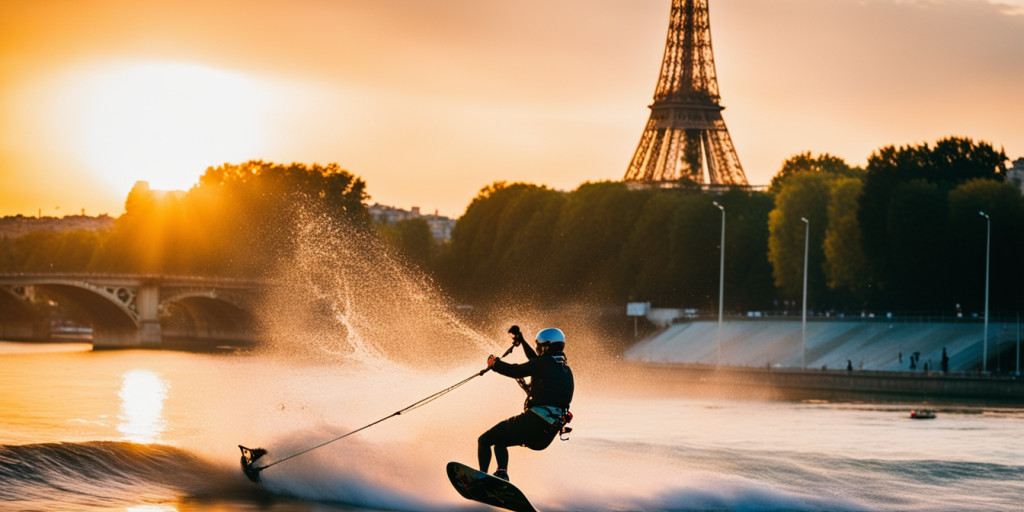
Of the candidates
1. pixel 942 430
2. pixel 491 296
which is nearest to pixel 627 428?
pixel 942 430

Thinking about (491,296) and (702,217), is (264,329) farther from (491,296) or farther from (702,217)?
(702,217)

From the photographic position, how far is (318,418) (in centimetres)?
2592

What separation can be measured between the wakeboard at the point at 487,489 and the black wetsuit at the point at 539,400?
0.33m

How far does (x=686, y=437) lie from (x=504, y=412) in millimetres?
16329

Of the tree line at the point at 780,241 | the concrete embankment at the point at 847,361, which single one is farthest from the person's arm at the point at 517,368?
the tree line at the point at 780,241

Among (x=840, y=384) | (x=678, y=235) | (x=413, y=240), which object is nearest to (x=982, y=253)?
(x=840, y=384)

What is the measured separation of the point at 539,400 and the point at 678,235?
8619 cm

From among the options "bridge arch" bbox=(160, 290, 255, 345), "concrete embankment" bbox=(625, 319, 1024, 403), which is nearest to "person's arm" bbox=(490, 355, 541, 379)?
"concrete embankment" bbox=(625, 319, 1024, 403)

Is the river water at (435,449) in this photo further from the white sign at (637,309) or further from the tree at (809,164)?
the tree at (809,164)

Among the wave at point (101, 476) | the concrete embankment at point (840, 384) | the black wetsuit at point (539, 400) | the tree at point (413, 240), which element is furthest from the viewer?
the tree at point (413, 240)

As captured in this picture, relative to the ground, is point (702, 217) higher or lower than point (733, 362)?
higher

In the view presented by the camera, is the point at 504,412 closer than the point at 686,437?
Yes

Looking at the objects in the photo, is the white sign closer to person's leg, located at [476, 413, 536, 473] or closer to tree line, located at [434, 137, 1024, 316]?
tree line, located at [434, 137, 1024, 316]

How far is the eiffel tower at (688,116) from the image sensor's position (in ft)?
455
